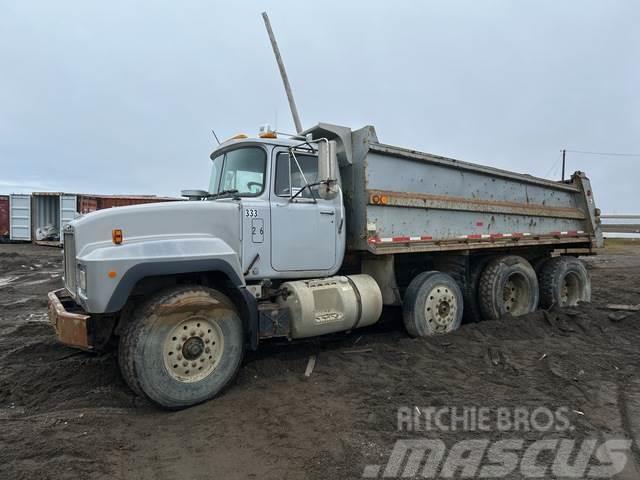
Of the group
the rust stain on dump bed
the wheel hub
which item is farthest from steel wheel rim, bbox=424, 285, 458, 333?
the wheel hub

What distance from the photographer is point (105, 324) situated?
13.9 feet

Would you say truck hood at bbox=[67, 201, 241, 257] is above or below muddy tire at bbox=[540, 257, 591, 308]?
above

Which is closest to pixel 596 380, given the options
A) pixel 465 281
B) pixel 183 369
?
pixel 465 281

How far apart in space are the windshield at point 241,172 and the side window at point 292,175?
179 millimetres

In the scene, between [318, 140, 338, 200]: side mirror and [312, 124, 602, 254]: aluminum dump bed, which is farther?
[312, 124, 602, 254]: aluminum dump bed

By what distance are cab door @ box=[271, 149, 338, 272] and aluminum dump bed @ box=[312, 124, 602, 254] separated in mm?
535

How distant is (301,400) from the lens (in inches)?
167

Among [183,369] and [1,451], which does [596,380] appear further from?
[1,451]

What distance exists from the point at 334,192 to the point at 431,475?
283 cm

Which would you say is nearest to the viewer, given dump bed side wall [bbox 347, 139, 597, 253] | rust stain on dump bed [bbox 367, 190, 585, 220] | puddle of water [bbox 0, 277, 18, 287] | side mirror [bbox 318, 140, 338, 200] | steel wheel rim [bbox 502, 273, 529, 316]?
side mirror [bbox 318, 140, 338, 200]

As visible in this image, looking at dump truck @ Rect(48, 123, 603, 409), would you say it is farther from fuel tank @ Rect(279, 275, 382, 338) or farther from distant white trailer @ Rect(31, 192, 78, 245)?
distant white trailer @ Rect(31, 192, 78, 245)

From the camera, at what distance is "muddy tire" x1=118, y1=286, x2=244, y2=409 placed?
3.97 meters

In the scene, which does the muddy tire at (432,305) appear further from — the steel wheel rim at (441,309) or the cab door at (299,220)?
the cab door at (299,220)

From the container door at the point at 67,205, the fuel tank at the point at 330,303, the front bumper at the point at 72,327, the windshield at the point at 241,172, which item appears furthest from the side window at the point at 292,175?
the container door at the point at 67,205
